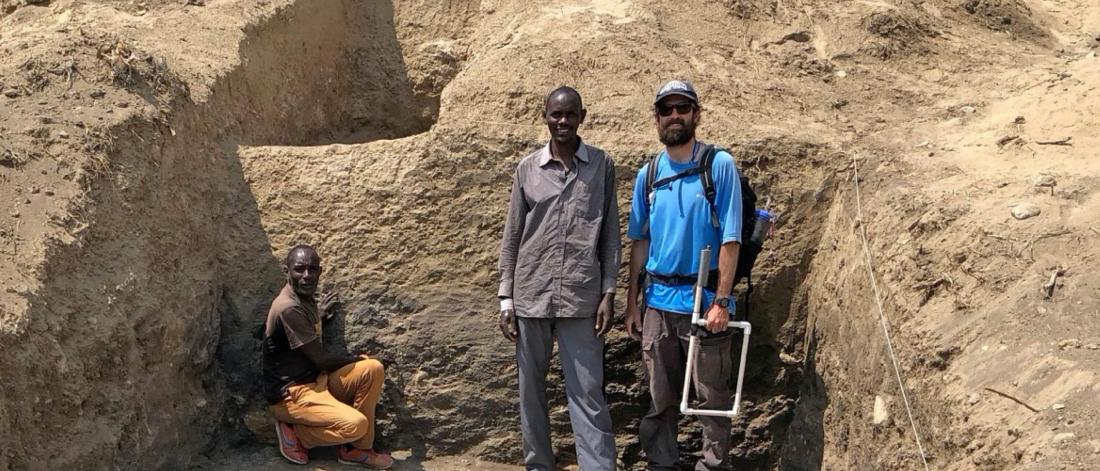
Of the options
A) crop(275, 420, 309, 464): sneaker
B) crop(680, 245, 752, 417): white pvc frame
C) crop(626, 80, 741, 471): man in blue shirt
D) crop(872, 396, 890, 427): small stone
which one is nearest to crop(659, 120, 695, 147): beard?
crop(626, 80, 741, 471): man in blue shirt

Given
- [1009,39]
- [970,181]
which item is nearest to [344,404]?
[970,181]

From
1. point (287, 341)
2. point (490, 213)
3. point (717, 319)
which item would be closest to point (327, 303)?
point (287, 341)

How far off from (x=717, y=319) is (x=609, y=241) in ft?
2.16

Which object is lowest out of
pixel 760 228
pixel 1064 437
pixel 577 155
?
pixel 1064 437

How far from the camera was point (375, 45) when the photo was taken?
8.08 m

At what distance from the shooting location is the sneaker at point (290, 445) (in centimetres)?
602

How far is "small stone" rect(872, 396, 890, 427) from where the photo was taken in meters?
5.18

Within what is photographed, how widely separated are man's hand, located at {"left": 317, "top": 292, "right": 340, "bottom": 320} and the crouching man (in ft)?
0.44

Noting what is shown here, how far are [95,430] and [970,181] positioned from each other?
4202 mm

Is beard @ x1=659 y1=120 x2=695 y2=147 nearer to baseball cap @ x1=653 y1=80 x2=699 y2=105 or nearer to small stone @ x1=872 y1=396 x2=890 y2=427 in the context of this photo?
baseball cap @ x1=653 y1=80 x2=699 y2=105

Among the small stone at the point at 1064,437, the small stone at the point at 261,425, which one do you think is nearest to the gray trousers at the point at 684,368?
the small stone at the point at 1064,437

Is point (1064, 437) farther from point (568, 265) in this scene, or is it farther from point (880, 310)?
point (568, 265)

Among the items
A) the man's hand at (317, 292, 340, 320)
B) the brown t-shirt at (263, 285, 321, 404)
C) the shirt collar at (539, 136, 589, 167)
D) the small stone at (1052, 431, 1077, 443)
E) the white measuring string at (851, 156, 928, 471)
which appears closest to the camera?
the small stone at (1052, 431, 1077, 443)

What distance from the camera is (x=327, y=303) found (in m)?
6.28
